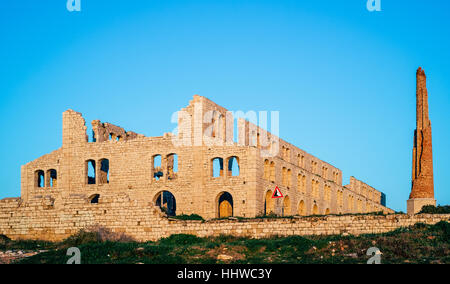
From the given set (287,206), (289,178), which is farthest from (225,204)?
(289,178)

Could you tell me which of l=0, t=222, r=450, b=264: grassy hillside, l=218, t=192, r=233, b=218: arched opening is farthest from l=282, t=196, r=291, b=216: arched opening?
l=0, t=222, r=450, b=264: grassy hillside

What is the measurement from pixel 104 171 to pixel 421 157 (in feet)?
71.9

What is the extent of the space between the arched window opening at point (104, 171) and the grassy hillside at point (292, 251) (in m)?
18.8

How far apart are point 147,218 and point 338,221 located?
9274 mm

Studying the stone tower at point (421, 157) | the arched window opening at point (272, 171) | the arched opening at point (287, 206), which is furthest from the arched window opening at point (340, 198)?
the stone tower at point (421, 157)

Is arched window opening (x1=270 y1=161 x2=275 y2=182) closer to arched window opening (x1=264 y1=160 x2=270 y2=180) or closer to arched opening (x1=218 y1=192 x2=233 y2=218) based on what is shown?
arched window opening (x1=264 y1=160 x2=270 y2=180)

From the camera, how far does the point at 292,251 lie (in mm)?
22391

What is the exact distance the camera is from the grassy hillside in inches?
815

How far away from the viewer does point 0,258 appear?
25.2 metres

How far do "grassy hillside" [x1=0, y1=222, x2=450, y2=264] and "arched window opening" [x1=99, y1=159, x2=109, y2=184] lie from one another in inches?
742

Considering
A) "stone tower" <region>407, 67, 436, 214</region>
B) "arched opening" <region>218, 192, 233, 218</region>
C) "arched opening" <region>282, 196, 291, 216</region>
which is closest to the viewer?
"stone tower" <region>407, 67, 436, 214</region>
